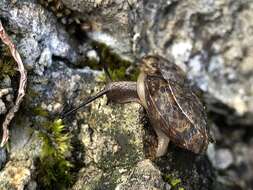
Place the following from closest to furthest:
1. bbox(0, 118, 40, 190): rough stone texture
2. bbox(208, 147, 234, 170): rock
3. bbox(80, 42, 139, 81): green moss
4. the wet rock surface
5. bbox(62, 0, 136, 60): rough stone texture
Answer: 1. bbox(0, 118, 40, 190): rough stone texture
2. the wet rock surface
3. bbox(62, 0, 136, 60): rough stone texture
4. bbox(80, 42, 139, 81): green moss
5. bbox(208, 147, 234, 170): rock

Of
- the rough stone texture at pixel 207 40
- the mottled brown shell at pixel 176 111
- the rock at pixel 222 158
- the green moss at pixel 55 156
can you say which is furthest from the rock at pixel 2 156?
the rock at pixel 222 158

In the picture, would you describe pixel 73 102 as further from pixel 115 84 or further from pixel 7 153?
pixel 7 153

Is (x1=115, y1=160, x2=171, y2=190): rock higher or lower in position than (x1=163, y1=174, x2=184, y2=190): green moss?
higher

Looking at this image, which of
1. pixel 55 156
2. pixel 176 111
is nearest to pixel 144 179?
pixel 176 111

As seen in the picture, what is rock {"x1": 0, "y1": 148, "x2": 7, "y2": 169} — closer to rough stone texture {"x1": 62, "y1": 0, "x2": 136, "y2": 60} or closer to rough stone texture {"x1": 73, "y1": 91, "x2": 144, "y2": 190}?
rough stone texture {"x1": 73, "y1": 91, "x2": 144, "y2": 190}

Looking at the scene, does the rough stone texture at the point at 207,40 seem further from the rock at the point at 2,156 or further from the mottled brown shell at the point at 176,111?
the rock at the point at 2,156

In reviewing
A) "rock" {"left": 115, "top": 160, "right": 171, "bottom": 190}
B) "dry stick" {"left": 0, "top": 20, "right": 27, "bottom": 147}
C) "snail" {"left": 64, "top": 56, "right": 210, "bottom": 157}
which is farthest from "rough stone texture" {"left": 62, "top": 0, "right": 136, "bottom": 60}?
"rock" {"left": 115, "top": 160, "right": 171, "bottom": 190}

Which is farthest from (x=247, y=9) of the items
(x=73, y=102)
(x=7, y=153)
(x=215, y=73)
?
(x=7, y=153)
